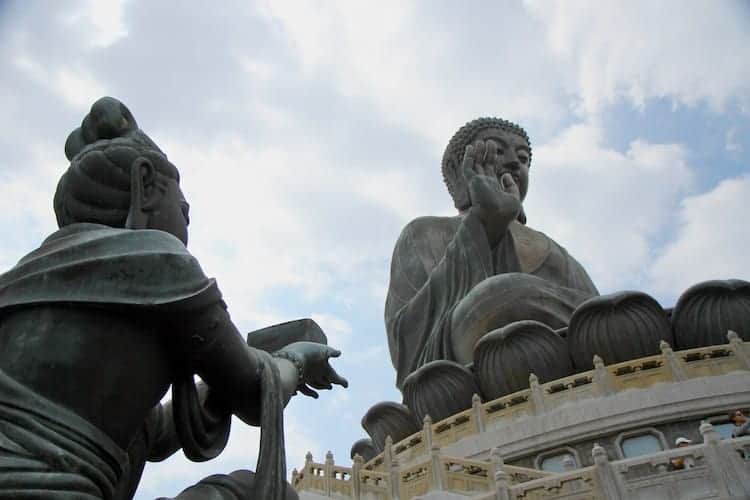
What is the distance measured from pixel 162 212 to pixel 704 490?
666 centimetres

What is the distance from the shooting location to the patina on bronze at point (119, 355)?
5.78ft

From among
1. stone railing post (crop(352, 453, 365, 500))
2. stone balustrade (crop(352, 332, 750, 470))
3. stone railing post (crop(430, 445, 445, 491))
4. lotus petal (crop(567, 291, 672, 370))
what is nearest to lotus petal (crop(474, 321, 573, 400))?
lotus petal (crop(567, 291, 672, 370))

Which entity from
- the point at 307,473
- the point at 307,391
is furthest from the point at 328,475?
the point at 307,391

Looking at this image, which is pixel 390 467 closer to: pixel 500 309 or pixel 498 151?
pixel 500 309

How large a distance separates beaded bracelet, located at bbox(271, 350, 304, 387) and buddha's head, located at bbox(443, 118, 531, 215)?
18.9 metres

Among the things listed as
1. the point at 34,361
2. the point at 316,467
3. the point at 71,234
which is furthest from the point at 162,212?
the point at 316,467

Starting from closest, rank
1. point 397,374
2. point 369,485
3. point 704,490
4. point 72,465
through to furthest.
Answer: point 72,465
point 704,490
point 369,485
point 397,374

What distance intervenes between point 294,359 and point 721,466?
6.25m

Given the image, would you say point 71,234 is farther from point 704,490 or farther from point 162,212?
point 704,490

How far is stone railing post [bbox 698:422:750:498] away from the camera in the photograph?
6953 mm

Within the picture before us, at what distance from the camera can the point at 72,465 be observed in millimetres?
1717

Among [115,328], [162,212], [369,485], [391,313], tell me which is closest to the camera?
[115,328]

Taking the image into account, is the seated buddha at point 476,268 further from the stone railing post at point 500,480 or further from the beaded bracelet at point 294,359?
the beaded bracelet at point 294,359

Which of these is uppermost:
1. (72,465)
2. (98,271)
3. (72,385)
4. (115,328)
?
(98,271)
